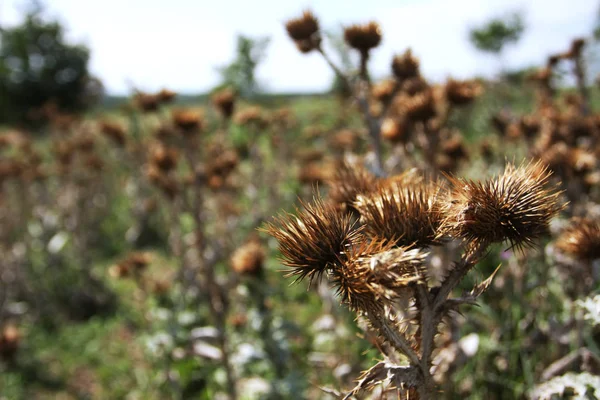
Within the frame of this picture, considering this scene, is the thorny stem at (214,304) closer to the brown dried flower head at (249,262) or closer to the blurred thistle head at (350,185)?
the brown dried flower head at (249,262)

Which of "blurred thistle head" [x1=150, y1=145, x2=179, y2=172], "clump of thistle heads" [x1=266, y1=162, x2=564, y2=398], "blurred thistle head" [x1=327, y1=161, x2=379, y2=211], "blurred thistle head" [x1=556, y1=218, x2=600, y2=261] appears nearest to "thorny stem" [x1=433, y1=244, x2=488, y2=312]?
"clump of thistle heads" [x1=266, y1=162, x2=564, y2=398]

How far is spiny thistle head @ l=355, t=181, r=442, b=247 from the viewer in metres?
1.25

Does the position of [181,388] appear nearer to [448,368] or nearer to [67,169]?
[448,368]

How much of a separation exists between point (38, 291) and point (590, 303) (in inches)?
299

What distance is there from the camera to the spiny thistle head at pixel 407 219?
49.3 inches

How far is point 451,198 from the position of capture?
4.04 feet

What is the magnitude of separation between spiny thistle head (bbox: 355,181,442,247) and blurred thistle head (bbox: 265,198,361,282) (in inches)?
3.5

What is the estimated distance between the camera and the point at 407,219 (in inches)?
49.3

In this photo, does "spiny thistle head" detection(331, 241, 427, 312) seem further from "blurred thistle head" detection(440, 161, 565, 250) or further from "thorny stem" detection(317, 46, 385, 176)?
"thorny stem" detection(317, 46, 385, 176)

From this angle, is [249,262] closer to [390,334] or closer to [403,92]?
[403,92]

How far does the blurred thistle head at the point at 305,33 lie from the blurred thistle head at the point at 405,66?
65 cm

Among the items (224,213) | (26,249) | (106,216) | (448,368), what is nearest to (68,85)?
(106,216)

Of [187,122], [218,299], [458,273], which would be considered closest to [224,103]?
[187,122]

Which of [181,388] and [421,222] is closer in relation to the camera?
[421,222]
